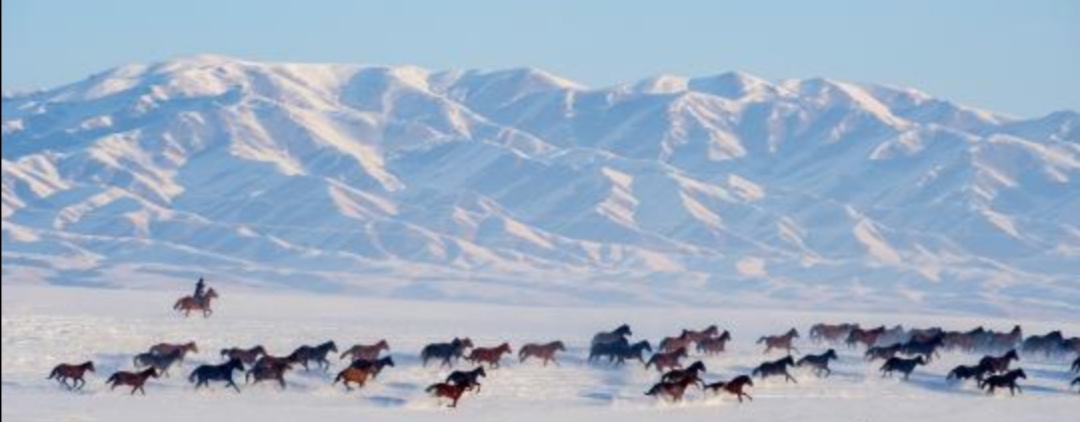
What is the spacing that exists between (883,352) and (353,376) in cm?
1171

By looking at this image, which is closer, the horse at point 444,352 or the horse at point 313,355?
the horse at point 313,355

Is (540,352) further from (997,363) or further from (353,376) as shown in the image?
(997,363)

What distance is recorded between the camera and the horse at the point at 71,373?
3375 cm

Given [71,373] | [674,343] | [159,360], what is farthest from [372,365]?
[674,343]

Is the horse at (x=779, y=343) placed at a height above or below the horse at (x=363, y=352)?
above

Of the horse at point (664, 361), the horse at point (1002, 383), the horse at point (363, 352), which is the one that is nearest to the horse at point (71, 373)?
the horse at point (363, 352)

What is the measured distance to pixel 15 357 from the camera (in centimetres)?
3691

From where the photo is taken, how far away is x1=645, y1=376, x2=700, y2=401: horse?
33.6m

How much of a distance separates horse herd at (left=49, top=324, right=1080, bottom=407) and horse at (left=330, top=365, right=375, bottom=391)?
0.06 ft

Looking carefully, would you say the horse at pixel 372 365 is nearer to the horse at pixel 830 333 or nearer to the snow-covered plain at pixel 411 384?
the snow-covered plain at pixel 411 384

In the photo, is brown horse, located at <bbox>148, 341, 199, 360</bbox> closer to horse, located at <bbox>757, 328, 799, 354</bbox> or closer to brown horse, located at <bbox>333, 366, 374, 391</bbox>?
brown horse, located at <bbox>333, 366, 374, 391</bbox>

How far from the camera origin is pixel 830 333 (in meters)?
44.6

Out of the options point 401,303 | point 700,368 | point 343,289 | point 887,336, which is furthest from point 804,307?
point 700,368

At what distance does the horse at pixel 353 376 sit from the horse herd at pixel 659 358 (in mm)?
17
